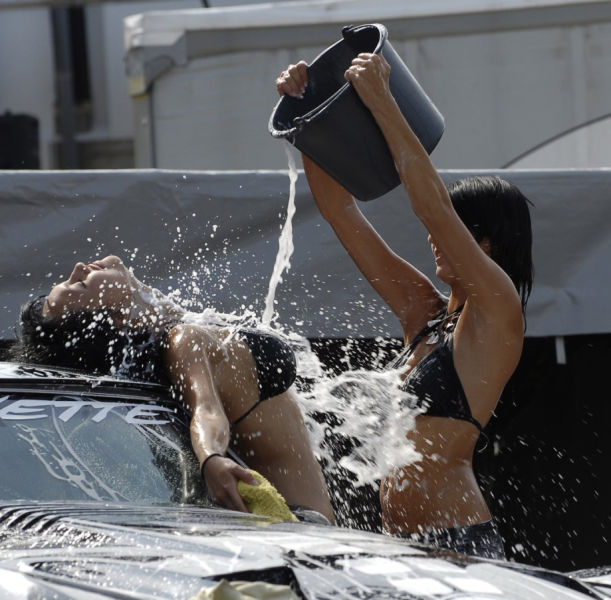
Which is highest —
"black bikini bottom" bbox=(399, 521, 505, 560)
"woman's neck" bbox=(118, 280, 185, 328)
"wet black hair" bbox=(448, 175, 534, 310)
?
"wet black hair" bbox=(448, 175, 534, 310)

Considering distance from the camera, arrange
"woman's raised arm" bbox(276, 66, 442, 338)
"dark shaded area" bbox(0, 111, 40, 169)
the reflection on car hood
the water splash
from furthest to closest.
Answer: "dark shaded area" bbox(0, 111, 40, 169)
the water splash
"woman's raised arm" bbox(276, 66, 442, 338)
the reflection on car hood

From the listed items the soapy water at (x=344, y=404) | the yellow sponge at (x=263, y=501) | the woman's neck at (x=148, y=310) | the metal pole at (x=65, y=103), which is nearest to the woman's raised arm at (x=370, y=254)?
the soapy water at (x=344, y=404)

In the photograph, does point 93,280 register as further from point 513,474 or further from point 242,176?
point 513,474

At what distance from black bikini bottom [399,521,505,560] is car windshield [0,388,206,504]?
2.01 ft

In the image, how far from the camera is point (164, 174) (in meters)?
4.05

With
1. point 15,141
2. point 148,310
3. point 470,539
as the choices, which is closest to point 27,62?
point 15,141

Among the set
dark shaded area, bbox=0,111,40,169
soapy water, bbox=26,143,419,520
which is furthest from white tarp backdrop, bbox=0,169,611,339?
dark shaded area, bbox=0,111,40,169

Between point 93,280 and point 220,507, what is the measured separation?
0.83 meters

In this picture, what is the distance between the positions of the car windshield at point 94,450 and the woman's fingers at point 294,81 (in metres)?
1.13

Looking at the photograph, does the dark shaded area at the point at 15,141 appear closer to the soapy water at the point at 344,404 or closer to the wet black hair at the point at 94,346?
the soapy water at the point at 344,404

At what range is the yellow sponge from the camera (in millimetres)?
2406

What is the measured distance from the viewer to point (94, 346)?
2984mm

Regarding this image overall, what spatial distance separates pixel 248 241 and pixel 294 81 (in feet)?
2.80

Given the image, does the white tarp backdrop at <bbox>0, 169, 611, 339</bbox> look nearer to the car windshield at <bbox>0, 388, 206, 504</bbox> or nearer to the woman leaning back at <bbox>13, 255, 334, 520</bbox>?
the woman leaning back at <bbox>13, 255, 334, 520</bbox>
